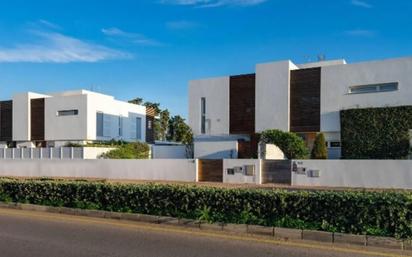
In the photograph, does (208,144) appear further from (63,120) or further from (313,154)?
(63,120)

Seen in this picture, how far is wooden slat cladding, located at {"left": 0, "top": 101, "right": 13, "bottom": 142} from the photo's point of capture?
45.2m

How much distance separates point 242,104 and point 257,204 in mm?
25264

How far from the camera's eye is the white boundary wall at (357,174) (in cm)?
2016

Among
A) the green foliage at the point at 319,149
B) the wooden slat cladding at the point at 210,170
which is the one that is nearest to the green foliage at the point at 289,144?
the green foliage at the point at 319,149

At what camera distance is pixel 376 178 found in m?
20.5

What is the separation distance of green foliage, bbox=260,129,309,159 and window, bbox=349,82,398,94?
5622mm

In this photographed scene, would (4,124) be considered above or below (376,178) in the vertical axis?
above

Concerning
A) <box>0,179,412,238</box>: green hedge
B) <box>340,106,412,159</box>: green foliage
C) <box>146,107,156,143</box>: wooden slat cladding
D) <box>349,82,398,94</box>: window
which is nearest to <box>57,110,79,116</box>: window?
<box>146,107,156,143</box>: wooden slat cladding

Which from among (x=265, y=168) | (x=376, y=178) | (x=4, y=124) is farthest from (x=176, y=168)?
(x=4, y=124)

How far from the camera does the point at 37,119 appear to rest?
1736 inches

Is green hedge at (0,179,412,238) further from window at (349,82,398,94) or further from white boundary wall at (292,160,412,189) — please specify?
window at (349,82,398,94)

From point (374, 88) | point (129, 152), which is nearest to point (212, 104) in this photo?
point (129, 152)

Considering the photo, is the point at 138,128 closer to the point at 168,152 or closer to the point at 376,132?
the point at 168,152

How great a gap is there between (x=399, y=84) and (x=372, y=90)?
1780 millimetres
